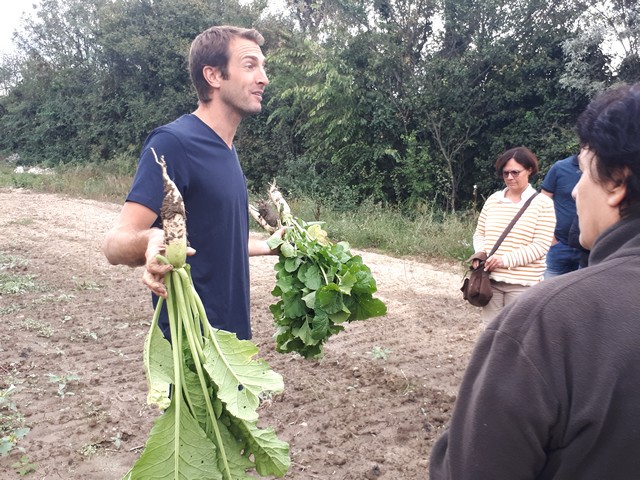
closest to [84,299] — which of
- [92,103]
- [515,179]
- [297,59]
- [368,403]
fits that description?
[368,403]

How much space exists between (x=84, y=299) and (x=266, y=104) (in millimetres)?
13952

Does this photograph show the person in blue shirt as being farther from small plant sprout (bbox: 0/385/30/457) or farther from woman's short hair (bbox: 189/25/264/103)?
small plant sprout (bbox: 0/385/30/457)

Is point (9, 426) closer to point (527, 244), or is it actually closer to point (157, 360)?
point (157, 360)

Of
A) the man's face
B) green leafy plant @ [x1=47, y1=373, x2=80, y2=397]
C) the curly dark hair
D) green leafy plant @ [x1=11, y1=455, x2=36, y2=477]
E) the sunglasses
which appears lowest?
green leafy plant @ [x1=11, y1=455, x2=36, y2=477]

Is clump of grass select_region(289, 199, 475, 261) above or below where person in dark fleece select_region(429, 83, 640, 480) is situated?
below

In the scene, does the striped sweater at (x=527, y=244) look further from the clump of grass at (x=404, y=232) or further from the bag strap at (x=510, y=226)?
the clump of grass at (x=404, y=232)

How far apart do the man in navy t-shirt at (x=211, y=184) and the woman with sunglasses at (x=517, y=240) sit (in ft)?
7.56

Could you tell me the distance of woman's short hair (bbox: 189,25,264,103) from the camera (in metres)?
2.68

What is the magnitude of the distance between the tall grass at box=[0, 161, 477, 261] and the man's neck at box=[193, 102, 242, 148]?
4.78m

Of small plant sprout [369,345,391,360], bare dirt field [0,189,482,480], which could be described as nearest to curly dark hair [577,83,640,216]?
bare dirt field [0,189,482,480]

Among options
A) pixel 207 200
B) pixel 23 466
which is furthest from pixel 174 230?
pixel 23 466

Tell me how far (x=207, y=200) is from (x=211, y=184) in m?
0.07

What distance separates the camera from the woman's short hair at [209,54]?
2.68m

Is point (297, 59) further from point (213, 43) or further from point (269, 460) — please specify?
point (269, 460)
